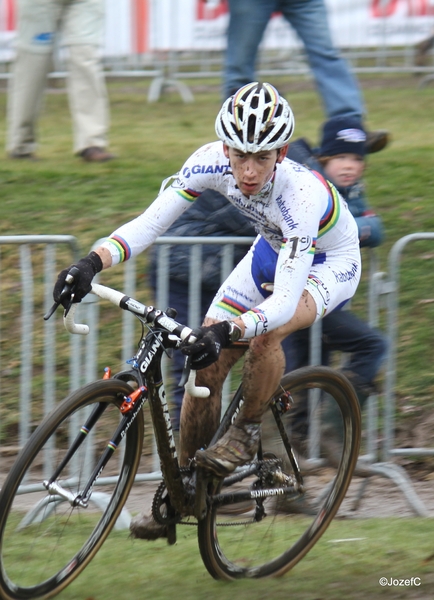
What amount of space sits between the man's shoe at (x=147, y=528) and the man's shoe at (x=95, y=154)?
15.0 ft

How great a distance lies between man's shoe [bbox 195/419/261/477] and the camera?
412 centimetres

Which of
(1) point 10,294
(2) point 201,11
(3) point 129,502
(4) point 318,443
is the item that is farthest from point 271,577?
(2) point 201,11

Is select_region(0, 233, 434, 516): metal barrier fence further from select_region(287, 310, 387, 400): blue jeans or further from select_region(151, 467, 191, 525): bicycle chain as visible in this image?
select_region(151, 467, 191, 525): bicycle chain

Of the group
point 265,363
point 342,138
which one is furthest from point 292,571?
point 342,138

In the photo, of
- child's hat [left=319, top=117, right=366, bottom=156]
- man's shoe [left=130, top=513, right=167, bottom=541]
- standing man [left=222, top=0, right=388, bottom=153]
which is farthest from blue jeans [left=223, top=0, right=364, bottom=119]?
man's shoe [left=130, top=513, right=167, bottom=541]

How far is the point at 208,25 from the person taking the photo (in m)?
11.3

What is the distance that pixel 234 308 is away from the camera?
4508 mm

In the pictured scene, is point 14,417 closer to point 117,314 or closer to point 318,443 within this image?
point 117,314

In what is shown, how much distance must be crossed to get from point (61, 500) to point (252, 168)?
59.1 inches

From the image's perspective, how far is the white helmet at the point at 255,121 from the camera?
4.02 metres

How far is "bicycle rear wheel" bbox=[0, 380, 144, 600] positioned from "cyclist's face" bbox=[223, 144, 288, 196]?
0.95m

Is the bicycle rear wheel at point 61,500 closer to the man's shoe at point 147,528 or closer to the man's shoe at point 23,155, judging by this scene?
the man's shoe at point 147,528

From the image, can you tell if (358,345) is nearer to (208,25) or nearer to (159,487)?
(159,487)

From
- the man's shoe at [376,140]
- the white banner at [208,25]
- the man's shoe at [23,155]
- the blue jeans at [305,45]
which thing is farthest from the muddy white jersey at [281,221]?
the white banner at [208,25]
